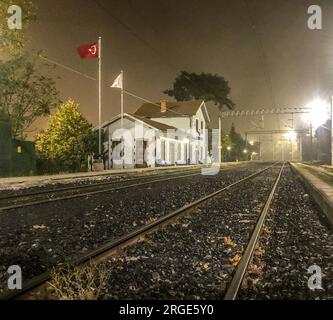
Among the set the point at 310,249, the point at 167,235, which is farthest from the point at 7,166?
the point at 310,249

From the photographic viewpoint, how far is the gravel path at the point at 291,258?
487cm

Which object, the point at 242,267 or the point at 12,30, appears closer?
the point at 242,267

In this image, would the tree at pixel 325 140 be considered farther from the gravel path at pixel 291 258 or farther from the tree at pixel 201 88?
the gravel path at pixel 291 258

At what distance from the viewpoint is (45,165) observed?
29484mm

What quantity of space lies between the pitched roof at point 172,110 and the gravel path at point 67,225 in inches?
1978

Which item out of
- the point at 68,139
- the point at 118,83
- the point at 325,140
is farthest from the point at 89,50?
the point at 325,140

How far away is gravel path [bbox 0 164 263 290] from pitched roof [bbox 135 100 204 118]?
165ft

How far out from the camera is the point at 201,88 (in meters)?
87.7

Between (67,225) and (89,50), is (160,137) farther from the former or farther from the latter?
(67,225)

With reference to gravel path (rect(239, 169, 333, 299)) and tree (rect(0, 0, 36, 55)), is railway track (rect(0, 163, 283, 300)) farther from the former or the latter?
tree (rect(0, 0, 36, 55))

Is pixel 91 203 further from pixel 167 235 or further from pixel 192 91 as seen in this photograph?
pixel 192 91

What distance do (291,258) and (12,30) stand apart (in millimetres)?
25168

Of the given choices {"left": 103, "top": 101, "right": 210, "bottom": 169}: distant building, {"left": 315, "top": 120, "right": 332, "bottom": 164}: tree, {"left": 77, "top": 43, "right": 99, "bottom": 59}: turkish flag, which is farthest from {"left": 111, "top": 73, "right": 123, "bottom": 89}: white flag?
{"left": 315, "top": 120, "right": 332, "bottom": 164}: tree

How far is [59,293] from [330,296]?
2.98m
